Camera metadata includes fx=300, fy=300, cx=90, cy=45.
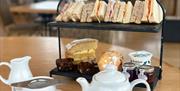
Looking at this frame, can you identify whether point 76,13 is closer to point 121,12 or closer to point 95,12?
point 95,12

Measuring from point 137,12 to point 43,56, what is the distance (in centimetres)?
74

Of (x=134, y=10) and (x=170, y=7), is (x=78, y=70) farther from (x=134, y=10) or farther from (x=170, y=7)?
(x=170, y=7)

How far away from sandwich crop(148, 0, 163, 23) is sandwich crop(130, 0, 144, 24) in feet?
0.14

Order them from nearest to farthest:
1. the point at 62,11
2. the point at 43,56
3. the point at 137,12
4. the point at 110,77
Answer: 1. the point at 110,77
2. the point at 137,12
3. the point at 62,11
4. the point at 43,56

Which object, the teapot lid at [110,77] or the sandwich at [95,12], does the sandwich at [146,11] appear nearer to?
the sandwich at [95,12]

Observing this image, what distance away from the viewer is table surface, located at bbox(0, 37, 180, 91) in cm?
133

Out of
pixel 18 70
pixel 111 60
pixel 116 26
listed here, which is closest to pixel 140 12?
pixel 116 26

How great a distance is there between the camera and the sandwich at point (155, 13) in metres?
1.20

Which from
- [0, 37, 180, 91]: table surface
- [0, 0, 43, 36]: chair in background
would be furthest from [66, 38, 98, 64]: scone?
[0, 0, 43, 36]: chair in background

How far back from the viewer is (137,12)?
127cm

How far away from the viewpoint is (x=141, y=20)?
1.21m

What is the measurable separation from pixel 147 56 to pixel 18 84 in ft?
1.75

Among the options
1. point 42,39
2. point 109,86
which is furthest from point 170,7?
point 109,86

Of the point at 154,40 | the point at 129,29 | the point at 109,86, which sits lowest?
the point at 154,40
